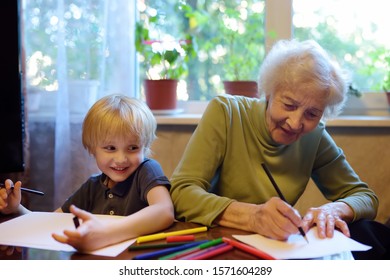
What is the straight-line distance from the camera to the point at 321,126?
1371 millimetres

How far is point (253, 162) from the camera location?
4.23 ft

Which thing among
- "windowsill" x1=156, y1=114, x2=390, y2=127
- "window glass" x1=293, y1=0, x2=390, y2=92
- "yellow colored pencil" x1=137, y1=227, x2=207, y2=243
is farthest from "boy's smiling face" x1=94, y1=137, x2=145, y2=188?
"window glass" x1=293, y1=0, x2=390, y2=92

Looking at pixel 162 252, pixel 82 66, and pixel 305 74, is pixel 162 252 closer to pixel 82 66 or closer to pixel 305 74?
pixel 305 74

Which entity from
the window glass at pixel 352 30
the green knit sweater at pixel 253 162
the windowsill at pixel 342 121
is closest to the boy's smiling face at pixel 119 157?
the green knit sweater at pixel 253 162

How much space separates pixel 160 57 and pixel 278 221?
1081 mm

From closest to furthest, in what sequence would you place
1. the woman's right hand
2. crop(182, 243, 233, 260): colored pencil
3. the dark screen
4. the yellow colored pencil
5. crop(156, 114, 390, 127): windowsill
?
1. crop(182, 243, 233, 260): colored pencil
2. the yellow colored pencil
3. the woman's right hand
4. the dark screen
5. crop(156, 114, 390, 127): windowsill

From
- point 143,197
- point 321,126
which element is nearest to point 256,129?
point 321,126

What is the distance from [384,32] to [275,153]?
2.98ft

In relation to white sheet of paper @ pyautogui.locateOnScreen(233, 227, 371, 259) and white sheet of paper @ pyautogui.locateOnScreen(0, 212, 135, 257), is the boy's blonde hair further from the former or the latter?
white sheet of paper @ pyautogui.locateOnScreen(233, 227, 371, 259)

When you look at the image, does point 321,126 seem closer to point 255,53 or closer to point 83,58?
point 255,53

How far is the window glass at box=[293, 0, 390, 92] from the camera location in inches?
74.0

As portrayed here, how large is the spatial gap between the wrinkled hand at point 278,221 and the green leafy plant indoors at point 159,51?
3.29ft

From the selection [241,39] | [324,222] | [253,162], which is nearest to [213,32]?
[241,39]

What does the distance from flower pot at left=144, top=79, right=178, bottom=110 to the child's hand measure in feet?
3.49
